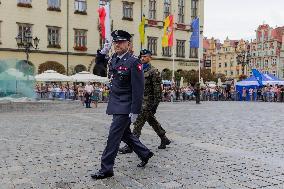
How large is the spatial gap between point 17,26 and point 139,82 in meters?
34.3

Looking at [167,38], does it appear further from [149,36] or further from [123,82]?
[123,82]

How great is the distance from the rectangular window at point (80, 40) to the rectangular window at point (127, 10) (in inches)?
201

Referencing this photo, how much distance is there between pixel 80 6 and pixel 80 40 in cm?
338

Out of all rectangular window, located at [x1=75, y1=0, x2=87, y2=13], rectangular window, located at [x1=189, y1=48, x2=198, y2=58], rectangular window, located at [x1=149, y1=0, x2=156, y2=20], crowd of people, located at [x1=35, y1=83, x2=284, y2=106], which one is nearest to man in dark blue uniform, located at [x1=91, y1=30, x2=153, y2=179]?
crowd of people, located at [x1=35, y1=83, x2=284, y2=106]

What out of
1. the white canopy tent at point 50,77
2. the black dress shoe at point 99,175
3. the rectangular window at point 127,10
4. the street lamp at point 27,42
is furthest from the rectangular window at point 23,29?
the black dress shoe at point 99,175

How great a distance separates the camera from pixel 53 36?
39938 millimetres

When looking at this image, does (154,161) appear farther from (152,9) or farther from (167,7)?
(167,7)

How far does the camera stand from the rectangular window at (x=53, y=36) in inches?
1559

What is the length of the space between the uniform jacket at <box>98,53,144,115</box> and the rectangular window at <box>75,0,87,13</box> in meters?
36.3

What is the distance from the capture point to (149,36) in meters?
46.2

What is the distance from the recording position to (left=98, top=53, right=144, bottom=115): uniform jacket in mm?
5871

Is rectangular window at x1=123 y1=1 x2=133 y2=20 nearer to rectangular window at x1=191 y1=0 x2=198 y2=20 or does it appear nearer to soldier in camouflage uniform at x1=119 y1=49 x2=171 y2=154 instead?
rectangular window at x1=191 y1=0 x2=198 y2=20

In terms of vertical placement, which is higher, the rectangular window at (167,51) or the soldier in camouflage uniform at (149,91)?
the rectangular window at (167,51)

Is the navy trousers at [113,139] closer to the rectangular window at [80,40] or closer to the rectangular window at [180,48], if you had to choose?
the rectangular window at [80,40]
